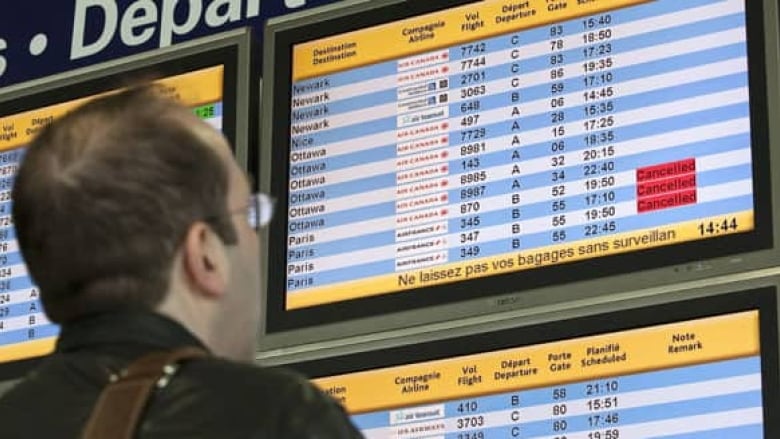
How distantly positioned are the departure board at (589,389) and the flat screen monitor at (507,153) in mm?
92

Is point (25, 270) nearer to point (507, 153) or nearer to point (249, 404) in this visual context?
point (507, 153)

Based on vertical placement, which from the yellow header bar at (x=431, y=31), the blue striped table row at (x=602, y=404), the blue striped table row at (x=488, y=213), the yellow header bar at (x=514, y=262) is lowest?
the blue striped table row at (x=602, y=404)

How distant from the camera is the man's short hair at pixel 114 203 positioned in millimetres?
1465


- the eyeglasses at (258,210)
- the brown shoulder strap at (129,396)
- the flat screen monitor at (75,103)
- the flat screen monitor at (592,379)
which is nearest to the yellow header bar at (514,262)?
the flat screen monitor at (592,379)

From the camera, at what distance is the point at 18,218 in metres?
1.54

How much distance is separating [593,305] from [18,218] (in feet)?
4.78

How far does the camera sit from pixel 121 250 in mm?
1463

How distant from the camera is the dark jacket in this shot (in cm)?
136

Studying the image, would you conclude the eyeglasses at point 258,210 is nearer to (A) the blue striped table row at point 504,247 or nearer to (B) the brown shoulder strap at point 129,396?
(B) the brown shoulder strap at point 129,396

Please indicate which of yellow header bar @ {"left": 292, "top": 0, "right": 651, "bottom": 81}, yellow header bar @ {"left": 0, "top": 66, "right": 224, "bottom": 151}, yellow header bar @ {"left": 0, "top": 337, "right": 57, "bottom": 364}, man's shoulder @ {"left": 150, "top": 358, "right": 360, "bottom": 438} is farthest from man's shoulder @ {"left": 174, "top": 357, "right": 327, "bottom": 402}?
yellow header bar @ {"left": 0, "top": 337, "right": 57, "bottom": 364}

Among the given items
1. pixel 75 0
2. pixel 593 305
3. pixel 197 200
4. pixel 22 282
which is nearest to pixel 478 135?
pixel 593 305

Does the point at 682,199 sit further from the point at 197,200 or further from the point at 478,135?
the point at 197,200

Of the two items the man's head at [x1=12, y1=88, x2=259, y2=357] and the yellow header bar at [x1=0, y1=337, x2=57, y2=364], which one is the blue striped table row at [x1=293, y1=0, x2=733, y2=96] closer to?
the yellow header bar at [x1=0, y1=337, x2=57, y2=364]

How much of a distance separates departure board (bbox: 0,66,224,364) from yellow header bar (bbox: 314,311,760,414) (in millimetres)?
636
